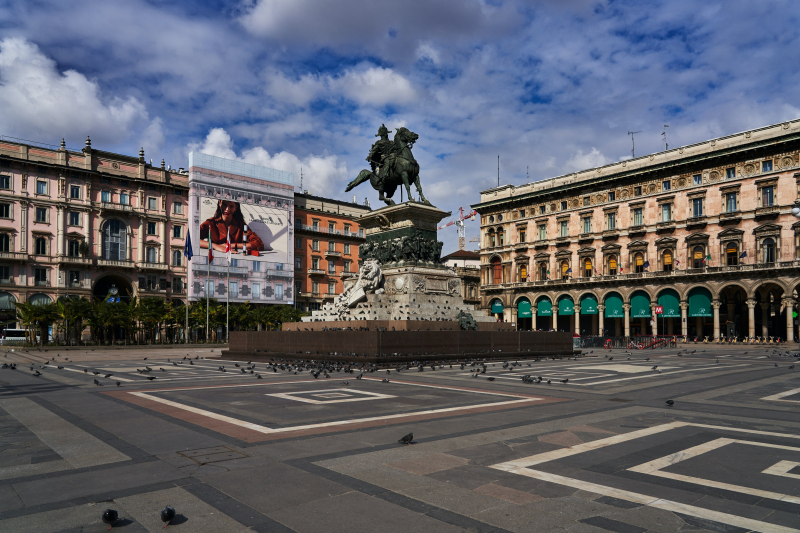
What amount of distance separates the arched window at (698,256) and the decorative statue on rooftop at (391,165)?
155 ft

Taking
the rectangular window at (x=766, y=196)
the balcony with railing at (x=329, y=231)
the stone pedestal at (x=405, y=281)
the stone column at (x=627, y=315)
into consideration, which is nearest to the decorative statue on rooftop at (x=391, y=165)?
the stone pedestal at (x=405, y=281)

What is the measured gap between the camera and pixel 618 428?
9664mm

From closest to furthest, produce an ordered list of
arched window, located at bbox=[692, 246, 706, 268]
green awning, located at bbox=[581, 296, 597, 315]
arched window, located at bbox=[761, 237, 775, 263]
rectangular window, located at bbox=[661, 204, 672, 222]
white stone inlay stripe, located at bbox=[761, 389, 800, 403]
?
white stone inlay stripe, located at bbox=[761, 389, 800, 403] → arched window, located at bbox=[761, 237, 775, 263] → arched window, located at bbox=[692, 246, 706, 268] → rectangular window, located at bbox=[661, 204, 672, 222] → green awning, located at bbox=[581, 296, 597, 315]

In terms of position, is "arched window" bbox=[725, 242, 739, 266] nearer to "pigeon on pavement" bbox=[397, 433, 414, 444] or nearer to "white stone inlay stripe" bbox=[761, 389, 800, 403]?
"white stone inlay stripe" bbox=[761, 389, 800, 403]

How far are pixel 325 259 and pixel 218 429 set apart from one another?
80962mm

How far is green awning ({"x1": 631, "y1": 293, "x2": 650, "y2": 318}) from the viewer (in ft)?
225

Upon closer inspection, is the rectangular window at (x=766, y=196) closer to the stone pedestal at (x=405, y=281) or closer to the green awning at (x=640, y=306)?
the green awning at (x=640, y=306)

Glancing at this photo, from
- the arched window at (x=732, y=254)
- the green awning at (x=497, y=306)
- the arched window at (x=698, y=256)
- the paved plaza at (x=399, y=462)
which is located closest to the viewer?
the paved plaza at (x=399, y=462)

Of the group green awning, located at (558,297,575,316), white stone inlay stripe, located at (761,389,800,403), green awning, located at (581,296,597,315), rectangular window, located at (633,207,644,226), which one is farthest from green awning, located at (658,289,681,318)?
white stone inlay stripe, located at (761,389,800,403)

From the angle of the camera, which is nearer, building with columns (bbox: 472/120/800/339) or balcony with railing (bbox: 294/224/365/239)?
building with columns (bbox: 472/120/800/339)

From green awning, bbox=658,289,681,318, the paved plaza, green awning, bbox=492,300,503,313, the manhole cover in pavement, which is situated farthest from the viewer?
green awning, bbox=492,300,503,313

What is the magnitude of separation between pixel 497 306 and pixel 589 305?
50.8 feet

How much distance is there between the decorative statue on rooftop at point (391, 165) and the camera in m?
30.9

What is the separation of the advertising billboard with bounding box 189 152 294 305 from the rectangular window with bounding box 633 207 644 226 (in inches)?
1869
